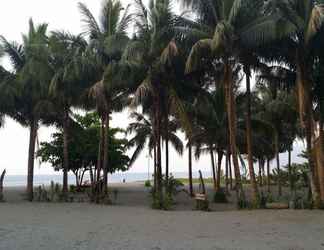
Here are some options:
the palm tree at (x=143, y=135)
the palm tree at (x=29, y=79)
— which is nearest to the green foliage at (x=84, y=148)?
the palm tree at (x=143, y=135)

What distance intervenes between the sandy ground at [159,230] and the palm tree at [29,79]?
28.5 ft

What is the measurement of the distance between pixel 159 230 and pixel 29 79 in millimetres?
14518

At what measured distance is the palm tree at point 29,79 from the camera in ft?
74.1

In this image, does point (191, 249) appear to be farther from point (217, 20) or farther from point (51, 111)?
point (51, 111)

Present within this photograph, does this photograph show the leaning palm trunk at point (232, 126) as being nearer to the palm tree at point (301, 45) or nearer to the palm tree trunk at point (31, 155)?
the palm tree at point (301, 45)

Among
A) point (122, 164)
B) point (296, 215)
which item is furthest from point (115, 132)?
point (296, 215)

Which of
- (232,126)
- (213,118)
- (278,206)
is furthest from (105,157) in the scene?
(278,206)

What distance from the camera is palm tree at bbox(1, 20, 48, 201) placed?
2258 centimetres

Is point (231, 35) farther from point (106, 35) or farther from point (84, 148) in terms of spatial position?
point (84, 148)

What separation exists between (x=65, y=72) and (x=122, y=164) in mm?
14028

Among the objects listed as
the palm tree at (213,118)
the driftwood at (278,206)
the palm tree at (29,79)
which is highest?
the palm tree at (29,79)

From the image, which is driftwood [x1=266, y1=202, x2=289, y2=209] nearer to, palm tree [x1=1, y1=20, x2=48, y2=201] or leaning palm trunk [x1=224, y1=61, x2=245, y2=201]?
leaning palm trunk [x1=224, y1=61, x2=245, y2=201]

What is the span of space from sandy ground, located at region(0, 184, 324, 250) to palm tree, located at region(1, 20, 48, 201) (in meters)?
8.69

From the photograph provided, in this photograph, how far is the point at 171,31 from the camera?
18469mm
